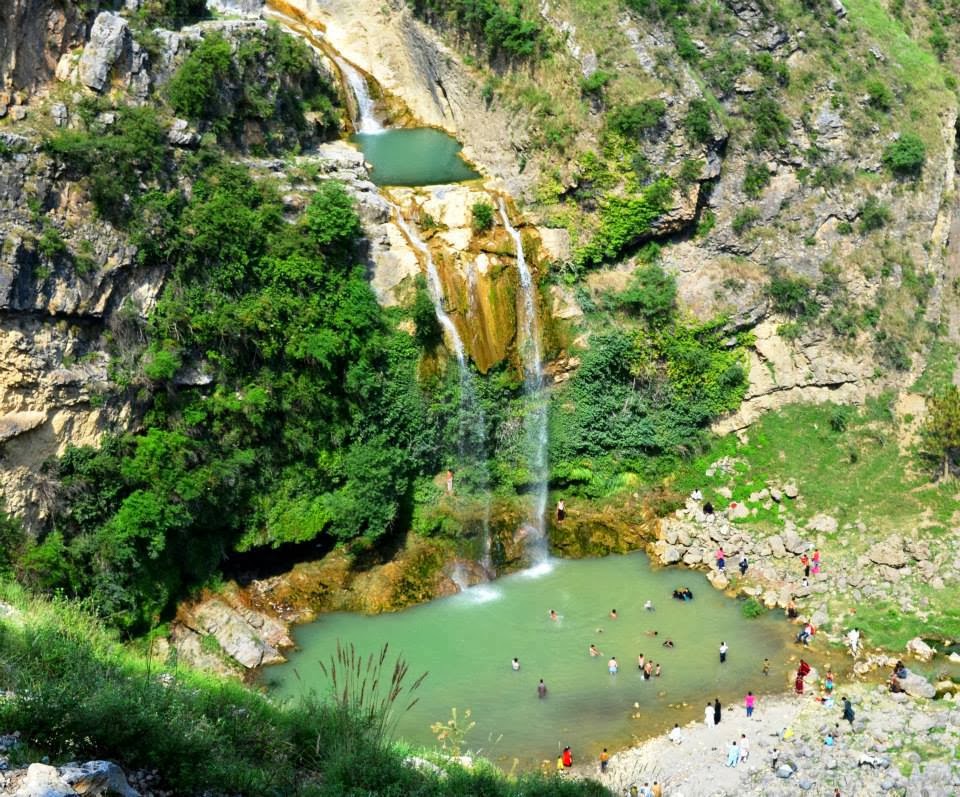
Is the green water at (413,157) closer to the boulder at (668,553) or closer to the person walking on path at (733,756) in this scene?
the boulder at (668,553)

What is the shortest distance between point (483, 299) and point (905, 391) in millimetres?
14789

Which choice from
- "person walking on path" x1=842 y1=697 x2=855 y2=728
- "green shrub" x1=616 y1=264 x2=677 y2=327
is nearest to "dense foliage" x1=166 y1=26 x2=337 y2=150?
"green shrub" x1=616 y1=264 x2=677 y2=327

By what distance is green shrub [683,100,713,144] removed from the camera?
112 feet

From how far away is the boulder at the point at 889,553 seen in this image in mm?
31062

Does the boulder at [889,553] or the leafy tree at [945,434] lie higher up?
the leafy tree at [945,434]

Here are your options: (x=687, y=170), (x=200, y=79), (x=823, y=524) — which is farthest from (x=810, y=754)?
(x=200, y=79)

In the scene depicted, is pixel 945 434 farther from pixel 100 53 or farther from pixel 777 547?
pixel 100 53

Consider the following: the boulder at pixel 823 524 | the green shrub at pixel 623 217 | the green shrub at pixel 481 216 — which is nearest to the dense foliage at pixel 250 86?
the green shrub at pixel 481 216

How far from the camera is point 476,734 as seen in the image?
25438mm

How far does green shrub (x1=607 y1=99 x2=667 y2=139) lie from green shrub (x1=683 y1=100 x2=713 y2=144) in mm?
885

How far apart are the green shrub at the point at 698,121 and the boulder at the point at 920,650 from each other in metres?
16.9

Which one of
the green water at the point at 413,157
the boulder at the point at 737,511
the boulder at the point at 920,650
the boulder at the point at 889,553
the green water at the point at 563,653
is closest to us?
the green water at the point at 563,653

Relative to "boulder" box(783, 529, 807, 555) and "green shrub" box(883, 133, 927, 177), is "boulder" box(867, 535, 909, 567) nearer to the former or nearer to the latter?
"boulder" box(783, 529, 807, 555)

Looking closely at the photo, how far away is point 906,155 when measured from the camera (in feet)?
117
